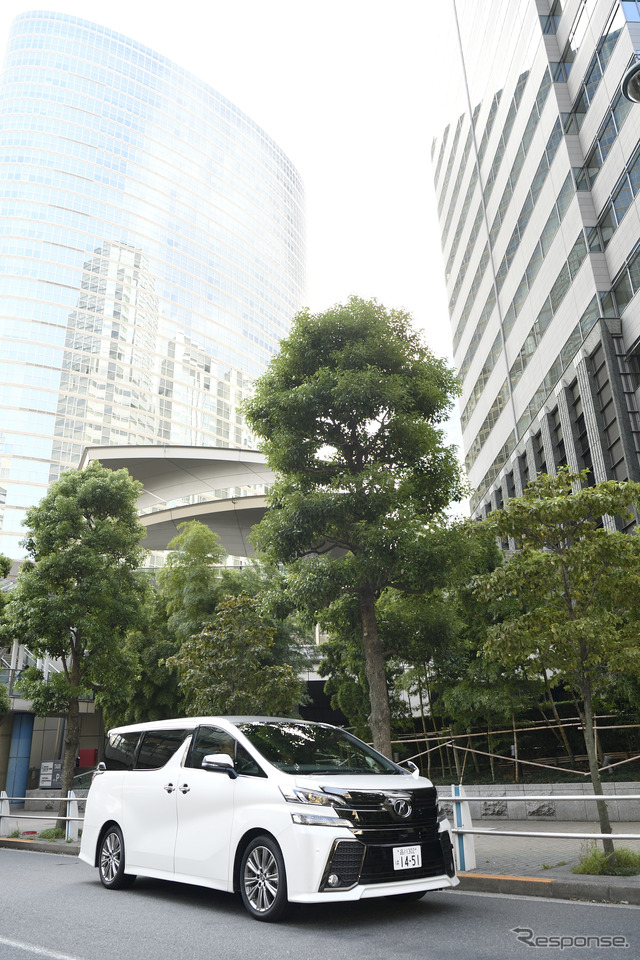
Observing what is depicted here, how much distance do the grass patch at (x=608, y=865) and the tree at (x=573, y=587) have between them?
3.25ft

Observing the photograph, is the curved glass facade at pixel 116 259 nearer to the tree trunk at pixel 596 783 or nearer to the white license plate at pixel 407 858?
the tree trunk at pixel 596 783

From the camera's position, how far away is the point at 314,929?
5.28 m

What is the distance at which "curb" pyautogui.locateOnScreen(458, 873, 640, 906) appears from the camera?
19.6ft

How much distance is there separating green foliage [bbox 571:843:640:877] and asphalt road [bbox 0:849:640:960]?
37.7 inches

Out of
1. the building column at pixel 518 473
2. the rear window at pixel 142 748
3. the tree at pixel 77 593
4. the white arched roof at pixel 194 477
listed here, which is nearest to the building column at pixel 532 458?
the building column at pixel 518 473

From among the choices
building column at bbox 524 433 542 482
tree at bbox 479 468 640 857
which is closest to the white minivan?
tree at bbox 479 468 640 857

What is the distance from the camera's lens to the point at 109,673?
16969 millimetres

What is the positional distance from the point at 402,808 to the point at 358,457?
763 cm

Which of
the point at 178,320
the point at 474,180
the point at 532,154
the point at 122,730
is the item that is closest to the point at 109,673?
the point at 122,730

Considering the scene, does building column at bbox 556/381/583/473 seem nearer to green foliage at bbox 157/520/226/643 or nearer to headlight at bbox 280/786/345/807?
green foliage at bbox 157/520/226/643

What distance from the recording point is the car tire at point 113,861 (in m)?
7.52

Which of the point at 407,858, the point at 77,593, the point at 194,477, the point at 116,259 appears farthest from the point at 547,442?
the point at 116,259

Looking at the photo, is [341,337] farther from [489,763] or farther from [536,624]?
[489,763]

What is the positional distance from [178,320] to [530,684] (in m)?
101
